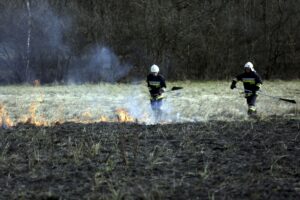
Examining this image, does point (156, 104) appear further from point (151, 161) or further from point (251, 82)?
point (151, 161)

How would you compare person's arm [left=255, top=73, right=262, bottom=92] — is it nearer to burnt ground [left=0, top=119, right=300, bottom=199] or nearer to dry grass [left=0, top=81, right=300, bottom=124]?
dry grass [left=0, top=81, right=300, bottom=124]

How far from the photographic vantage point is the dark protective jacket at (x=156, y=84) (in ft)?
50.6

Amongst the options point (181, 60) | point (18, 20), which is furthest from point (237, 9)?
point (18, 20)

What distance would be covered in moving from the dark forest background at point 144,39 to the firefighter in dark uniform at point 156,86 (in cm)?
1725

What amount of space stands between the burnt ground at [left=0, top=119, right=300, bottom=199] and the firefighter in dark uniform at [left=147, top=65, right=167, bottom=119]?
4.89 m

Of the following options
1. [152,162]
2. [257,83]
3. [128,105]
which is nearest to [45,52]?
[128,105]

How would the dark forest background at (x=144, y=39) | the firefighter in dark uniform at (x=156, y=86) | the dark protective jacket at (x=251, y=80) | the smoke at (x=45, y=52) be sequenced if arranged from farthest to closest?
1. the dark forest background at (x=144, y=39)
2. the smoke at (x=45, y=52)
3. the dark protective jacket at (x=251, y=80)
4. the firefighter in dark uniform at (x=156, y=86)

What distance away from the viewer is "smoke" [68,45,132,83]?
108 ft

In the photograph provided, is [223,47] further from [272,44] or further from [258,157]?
[258,157]

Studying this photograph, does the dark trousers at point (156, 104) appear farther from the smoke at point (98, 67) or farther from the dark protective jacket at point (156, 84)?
the smoke at point (98, 67)

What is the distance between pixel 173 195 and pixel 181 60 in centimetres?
2903

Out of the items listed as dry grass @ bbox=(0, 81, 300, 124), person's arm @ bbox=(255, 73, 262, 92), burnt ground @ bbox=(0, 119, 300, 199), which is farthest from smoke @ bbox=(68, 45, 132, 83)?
burnt ground @ bbox=(0, 119, 300, 199)

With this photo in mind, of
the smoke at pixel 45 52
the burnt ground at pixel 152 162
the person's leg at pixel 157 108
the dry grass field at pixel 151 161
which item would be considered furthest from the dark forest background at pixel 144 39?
the burnt ground at pixel 152 162

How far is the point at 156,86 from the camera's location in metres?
15.5
